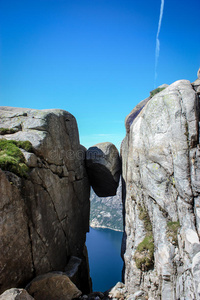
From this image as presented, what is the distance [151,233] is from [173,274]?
3.87 meters

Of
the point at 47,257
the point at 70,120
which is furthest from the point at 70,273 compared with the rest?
the point at 70,120

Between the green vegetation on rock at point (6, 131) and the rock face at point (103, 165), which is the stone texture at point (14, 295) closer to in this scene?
the green vegetation on rock at point (6, 131)

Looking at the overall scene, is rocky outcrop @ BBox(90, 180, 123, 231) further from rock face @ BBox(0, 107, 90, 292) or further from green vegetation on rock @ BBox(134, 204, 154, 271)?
green vegetation on rock @ BBox(134, 204, 154, 271)

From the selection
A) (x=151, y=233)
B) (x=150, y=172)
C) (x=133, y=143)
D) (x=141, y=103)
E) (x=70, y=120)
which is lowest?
(x=151, y=233)

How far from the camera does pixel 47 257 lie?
12.1 metres

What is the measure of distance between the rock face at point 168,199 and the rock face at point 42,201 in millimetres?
5944

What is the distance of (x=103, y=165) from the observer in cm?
2189

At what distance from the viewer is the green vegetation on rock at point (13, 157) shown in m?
10.5

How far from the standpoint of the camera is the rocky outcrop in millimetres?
135587

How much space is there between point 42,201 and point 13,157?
11.8 feet

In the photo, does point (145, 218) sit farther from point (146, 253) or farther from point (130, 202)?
point (130, 202)

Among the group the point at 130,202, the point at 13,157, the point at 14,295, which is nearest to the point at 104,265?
the point at 130,202

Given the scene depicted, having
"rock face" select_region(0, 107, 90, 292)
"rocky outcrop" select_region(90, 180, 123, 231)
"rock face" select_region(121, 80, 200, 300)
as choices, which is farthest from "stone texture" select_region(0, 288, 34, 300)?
"rocky outcrop" select_region(90, 180, 123, 231)

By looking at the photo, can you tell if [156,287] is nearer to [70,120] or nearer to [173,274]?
[173,274]
